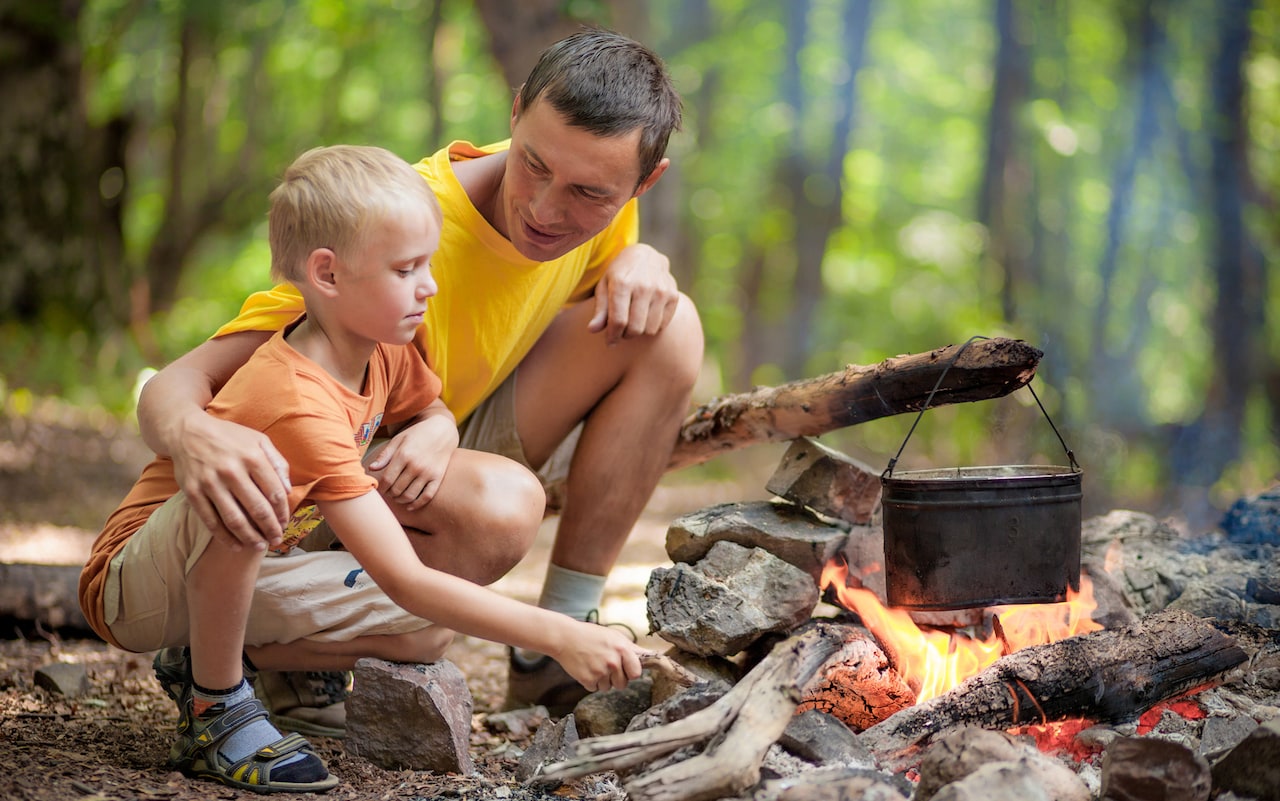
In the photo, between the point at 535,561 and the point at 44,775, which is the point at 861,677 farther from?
the point at 535,561

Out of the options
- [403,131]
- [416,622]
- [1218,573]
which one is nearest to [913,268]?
[403,131]

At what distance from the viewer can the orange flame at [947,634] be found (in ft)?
8.22

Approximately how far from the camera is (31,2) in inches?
306

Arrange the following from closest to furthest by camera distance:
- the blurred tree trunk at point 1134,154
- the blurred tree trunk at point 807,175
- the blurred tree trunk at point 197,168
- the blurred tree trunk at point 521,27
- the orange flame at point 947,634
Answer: the orange flame at point 947,634 → the blurred tree trunk at point 521,27 → the blurred tree trunk at point 1134,154 → the blurred tree trunk at point 197,168 → the blurred tree trunk at point 807,175

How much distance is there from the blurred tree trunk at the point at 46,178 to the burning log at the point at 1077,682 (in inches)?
314

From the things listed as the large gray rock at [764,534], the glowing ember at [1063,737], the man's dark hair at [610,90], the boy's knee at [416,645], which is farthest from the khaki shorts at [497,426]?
the glowing ember at [1063,737]

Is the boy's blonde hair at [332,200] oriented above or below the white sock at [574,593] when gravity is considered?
above

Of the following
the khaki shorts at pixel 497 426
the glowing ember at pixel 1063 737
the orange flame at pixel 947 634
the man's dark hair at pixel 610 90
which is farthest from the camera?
the khaki shorts at pixel 497 426

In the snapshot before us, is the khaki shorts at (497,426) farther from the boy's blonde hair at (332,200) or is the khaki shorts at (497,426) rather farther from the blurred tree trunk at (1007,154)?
the blurred tree trunk at (1007,154)

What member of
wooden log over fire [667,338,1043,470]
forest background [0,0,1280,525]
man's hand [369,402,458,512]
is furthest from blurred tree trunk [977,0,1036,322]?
man's hand [369,402,458,512]

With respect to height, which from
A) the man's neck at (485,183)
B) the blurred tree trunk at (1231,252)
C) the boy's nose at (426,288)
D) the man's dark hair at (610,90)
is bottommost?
the blurred tree trunk at (1231,252)

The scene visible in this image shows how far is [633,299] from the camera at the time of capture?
8.99ft

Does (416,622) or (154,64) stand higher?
(154,64)

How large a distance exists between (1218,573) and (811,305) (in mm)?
9247
